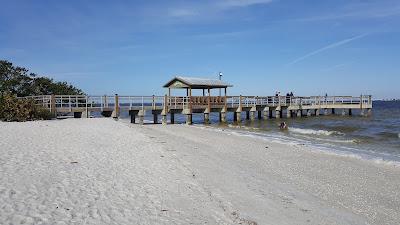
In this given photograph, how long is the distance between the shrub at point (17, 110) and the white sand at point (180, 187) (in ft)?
34.5

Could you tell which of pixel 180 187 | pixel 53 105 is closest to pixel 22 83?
pixel 53 105

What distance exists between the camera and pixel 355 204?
7711mm

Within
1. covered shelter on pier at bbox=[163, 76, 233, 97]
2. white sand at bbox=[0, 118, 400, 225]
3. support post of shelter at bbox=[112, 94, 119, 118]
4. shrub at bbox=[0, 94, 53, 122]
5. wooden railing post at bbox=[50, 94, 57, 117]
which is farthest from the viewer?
covered shelter on pier at bbox=[163, 76, 233, 97]

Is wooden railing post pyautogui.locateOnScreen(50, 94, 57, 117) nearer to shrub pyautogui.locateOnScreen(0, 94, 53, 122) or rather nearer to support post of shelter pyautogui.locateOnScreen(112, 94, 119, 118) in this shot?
shrub pyautogui.locateOnScreen(0, 94, 53, 122)

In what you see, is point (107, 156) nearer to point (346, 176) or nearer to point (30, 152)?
point (30, 152)

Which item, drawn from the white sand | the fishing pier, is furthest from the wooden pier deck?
the white sand

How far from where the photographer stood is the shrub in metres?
22.9

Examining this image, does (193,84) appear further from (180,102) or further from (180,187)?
(180,187)

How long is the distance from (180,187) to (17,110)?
18436 millimetres

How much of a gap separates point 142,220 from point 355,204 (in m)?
4.44

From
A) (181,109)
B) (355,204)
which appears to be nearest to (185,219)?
(355,204)

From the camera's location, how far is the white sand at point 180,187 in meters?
6.03

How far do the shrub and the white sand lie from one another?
1050 centimetres

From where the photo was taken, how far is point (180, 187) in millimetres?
7910
